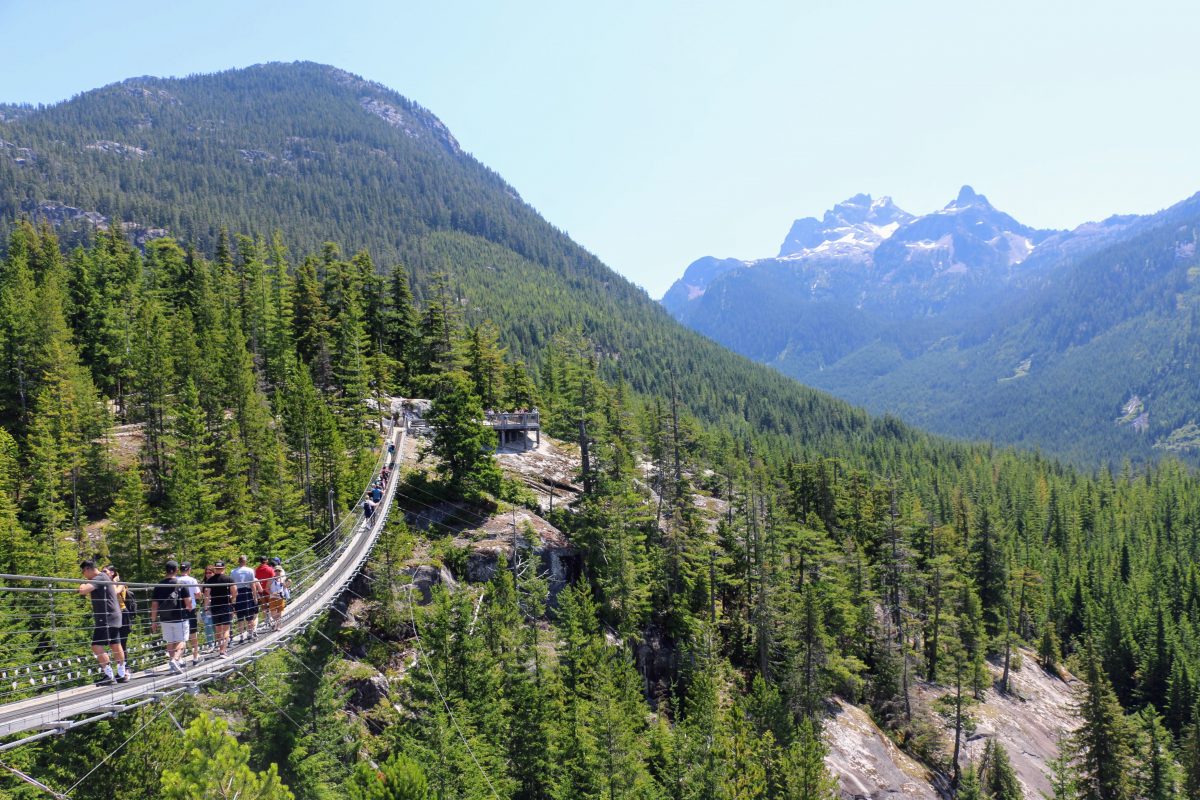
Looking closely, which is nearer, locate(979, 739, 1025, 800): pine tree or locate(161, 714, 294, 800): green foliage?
locate(161, 714, 294, 800): green foliage

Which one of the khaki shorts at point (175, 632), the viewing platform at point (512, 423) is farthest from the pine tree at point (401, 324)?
the khaki shorts at point (175, 632)

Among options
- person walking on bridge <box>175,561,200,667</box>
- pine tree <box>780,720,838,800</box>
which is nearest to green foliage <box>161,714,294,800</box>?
person walking on bridge <box>175,561,200,667</box>

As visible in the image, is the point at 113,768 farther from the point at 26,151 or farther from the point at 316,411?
the point at 26,151

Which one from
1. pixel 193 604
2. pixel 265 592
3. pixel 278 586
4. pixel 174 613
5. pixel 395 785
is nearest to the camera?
pixel 193 604

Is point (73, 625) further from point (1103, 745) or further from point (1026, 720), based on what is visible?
point (1026, 720)

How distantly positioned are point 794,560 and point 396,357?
39.1m

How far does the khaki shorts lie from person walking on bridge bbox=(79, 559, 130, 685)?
3.65 ft

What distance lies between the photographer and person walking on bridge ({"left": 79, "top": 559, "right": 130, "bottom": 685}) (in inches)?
465

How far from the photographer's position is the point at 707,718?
114 feet

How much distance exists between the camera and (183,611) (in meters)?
14.2

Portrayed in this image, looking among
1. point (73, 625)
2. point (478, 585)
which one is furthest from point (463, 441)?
point (73, 625)

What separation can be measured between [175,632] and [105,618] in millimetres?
2044

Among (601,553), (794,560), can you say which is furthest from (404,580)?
(794,560)

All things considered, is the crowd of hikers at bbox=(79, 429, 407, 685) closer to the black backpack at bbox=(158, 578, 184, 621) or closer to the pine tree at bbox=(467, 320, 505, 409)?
the black backpack at bbox=(158, 578, 184, 621)
